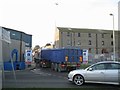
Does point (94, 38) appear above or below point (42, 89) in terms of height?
above

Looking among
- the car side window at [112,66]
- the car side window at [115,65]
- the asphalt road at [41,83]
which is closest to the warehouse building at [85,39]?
the asphalt road at [41,83]

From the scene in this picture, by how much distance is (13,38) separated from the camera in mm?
47469

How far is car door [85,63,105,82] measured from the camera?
53.8 feet

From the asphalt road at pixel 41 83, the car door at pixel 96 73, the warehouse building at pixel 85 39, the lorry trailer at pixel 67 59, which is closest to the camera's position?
the asphalt road at pixel 41 83

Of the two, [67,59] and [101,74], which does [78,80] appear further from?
[67,59]

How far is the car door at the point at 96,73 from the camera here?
53.8 ft

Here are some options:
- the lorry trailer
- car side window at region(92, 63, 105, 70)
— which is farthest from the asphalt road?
the lorry trailer

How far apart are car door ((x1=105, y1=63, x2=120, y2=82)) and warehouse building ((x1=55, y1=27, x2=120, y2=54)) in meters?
74.3

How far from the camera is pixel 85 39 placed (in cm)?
9506

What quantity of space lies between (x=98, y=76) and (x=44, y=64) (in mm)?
25627

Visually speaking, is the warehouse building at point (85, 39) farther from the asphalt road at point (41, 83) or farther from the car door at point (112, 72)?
the car door at point (112, 72)

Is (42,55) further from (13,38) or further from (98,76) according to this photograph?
(98,76)

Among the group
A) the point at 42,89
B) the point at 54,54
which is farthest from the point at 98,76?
the point at 54,54

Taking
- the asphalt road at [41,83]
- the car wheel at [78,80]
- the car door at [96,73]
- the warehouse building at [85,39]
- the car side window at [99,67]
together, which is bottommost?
the asphalt road at [41,83]
